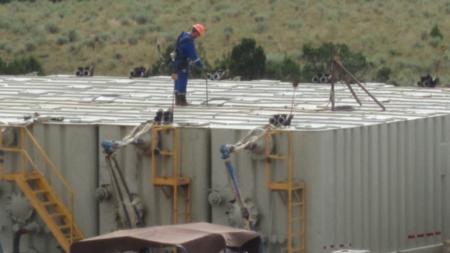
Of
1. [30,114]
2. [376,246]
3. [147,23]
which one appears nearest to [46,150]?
[30,114]

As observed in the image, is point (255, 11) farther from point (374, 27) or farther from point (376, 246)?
point (376, 246)

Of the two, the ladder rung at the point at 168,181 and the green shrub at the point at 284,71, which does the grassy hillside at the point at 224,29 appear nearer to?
the green shrub at the point at 284,71

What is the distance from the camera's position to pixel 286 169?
21.4 m

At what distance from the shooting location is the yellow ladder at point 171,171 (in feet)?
72.3

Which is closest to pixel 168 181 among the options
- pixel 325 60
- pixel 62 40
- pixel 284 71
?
pixel 284 71

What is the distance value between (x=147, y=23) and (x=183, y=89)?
1578 inches

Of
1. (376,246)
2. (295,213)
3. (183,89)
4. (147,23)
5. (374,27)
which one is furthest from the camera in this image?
(147,23)

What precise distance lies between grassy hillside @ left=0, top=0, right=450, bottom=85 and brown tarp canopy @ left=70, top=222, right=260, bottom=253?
33.9 m

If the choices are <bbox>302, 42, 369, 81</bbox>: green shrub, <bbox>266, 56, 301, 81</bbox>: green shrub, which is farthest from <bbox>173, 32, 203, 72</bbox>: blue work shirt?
<bbox>266, 56, 301, 81</bbox>: green shrub

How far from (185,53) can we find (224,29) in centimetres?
3707

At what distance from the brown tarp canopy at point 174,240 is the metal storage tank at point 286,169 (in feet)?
10.4

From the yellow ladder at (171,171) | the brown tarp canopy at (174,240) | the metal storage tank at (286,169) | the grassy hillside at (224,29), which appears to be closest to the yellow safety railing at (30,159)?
the metal storage tank at (286,169)

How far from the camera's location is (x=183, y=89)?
89.0 ft

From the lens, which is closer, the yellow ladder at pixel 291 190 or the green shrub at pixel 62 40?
the yellow ladder at pixel 291 190
